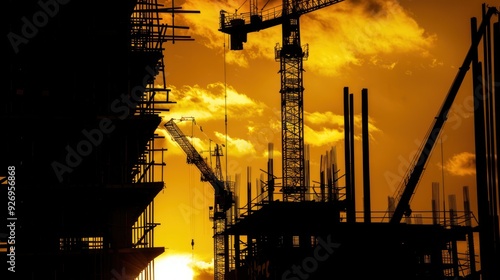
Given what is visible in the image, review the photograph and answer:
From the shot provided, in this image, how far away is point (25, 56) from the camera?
48281 mm

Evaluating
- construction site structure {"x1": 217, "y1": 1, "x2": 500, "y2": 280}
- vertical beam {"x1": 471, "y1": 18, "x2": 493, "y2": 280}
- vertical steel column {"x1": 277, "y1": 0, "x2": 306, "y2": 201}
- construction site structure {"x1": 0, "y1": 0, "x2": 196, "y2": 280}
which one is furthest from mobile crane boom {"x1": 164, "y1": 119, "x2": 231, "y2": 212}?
vertical beam {"x1": 471, "y1": 18, "x2": 493, "y2": 280}

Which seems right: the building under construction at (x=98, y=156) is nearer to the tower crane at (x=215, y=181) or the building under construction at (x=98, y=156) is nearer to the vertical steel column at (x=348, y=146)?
the vertical steel column at (x=348, y=146)

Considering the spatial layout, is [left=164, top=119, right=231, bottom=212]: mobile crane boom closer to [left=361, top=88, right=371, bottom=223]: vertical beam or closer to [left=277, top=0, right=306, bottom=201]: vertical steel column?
[left=277, top=0, right=306, bottom=201]: vertical steel column

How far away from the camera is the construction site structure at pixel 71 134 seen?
150 feet

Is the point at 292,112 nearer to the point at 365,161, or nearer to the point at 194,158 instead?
the point at 194,158

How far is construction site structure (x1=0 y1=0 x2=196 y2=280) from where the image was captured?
1800 inches

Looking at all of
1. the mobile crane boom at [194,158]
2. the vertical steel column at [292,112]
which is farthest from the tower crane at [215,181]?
the vertical steel column at [292,112]

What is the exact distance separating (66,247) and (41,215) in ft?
13.4

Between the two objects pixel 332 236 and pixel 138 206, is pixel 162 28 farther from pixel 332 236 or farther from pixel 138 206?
pixel 332 236

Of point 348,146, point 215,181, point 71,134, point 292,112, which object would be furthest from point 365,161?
point 215,181

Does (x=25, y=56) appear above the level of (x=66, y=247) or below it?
above

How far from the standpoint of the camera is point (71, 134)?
47.9 m

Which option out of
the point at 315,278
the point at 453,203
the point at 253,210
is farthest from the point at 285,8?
the point at 315,278

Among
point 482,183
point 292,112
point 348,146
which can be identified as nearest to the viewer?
point 482,183
